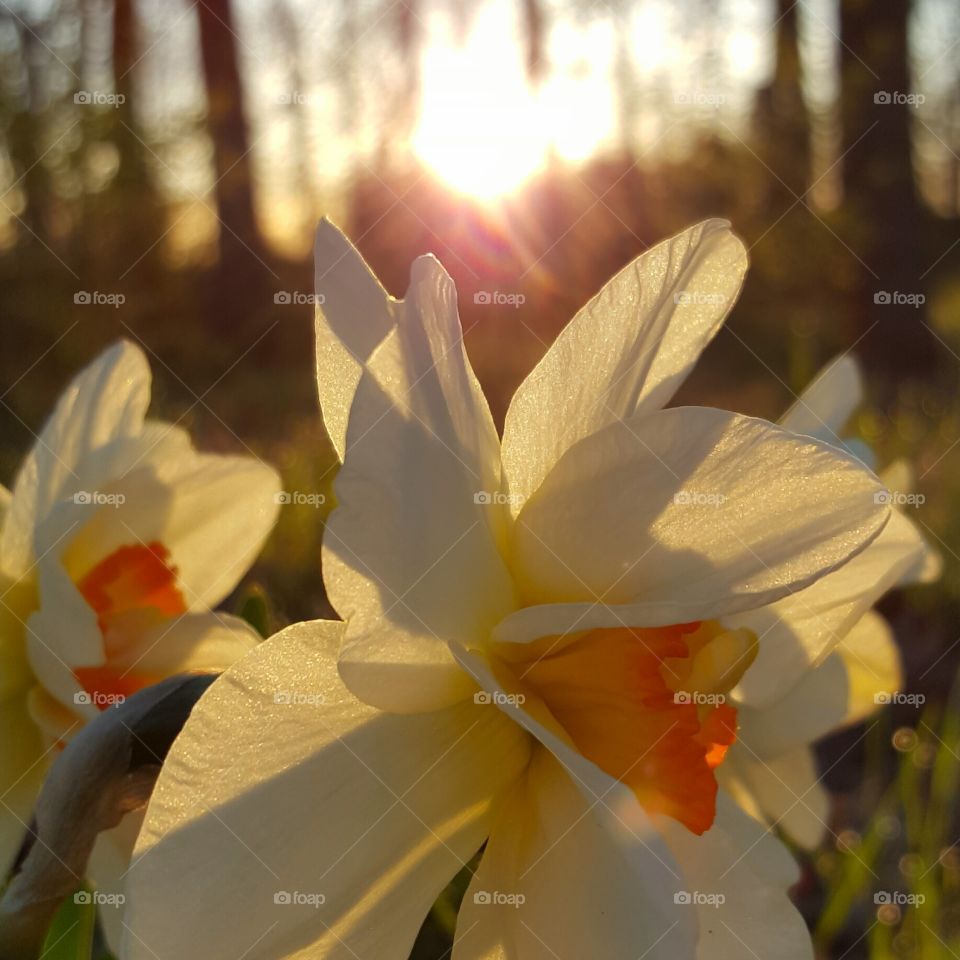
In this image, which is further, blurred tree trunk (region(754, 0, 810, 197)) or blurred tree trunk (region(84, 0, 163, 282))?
blurred tree trunk (region(754, 0, 810, 197))

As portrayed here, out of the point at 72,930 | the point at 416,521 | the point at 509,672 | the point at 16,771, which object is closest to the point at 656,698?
the point at 509,672

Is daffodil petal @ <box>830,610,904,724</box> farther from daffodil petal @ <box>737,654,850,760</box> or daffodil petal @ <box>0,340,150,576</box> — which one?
daffodil petal @ <box>0,340,150,576</box>

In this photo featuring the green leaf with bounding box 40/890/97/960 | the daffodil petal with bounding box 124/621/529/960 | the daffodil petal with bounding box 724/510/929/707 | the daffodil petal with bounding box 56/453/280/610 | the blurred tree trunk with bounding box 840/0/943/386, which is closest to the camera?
the daffodil petal with bounding box 124/621/529/960

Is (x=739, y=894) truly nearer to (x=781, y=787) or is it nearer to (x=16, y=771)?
(x=781, y=787)

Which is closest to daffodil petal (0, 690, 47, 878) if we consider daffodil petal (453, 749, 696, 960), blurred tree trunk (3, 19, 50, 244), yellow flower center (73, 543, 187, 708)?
yellow flower center (73, 543, 187, 708)

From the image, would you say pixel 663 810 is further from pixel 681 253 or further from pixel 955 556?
pixel 955 556
